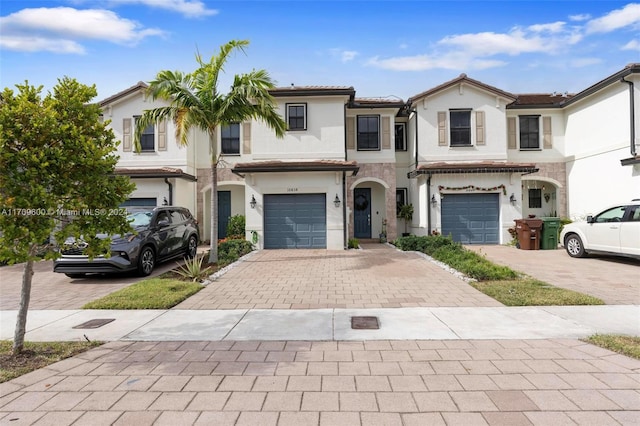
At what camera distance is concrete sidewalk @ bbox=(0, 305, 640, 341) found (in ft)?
16.4

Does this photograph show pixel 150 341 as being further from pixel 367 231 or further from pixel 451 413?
pixel 367 231

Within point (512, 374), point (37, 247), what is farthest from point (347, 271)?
point (37, 247)

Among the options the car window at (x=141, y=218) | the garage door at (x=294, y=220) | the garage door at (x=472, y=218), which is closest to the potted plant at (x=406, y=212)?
the garage door at (x=472, y=218)

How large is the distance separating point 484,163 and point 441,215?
3.14m

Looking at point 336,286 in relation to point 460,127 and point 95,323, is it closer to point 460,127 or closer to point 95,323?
point 95,323

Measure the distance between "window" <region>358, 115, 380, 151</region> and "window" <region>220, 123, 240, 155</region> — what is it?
6039 mm

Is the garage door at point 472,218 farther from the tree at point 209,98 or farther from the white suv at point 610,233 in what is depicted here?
the tree at point 209,98

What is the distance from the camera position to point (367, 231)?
18484 millimetres

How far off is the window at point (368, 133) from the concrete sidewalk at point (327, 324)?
1219 cm

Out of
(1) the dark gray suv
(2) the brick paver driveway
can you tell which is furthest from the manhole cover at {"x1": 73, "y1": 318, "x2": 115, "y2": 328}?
(1) the dark gray suv

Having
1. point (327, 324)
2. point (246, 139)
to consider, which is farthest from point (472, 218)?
point (327, 324)

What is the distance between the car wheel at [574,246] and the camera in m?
11.7

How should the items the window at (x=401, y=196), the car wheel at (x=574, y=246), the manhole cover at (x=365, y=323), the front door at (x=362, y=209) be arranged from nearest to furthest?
the manhole cover at (x=365, y=323)
the car wheel at (x=574, y=246)
the front door at (x=362, y=209)
the window at (x=401, y=196)

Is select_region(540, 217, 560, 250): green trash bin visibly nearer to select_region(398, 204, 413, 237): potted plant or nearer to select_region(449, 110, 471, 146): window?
select_region(449, 110, 471, 146): window
